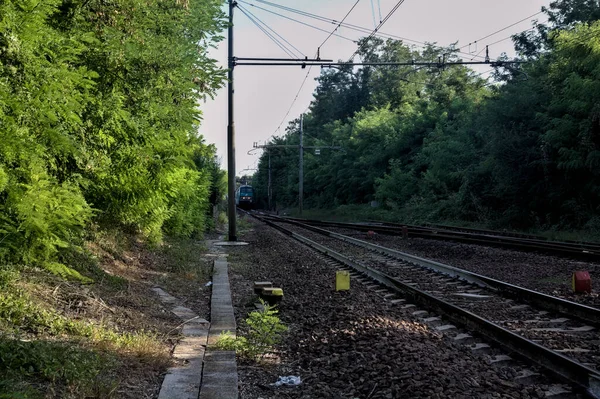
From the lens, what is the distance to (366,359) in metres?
5.79

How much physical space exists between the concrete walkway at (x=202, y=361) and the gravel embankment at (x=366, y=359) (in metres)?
0.18

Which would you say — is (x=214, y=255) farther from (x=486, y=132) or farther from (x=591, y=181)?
(x=486, y=132)

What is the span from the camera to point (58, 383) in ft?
15.2

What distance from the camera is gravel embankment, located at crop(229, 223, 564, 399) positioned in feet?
16.0

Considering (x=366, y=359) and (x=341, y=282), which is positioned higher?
(x=341, y=282)

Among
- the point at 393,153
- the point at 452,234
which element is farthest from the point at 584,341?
the point at 393,153

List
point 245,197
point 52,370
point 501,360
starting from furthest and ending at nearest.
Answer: point 245,197 → point 501,360 → point 52,370

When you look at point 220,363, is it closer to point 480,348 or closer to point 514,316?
point 480,348

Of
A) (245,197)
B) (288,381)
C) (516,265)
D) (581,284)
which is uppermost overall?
(245,197)

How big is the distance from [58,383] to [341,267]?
10138mm

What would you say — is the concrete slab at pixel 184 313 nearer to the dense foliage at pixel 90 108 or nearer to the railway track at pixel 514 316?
the dense foliage at pixel 90 108

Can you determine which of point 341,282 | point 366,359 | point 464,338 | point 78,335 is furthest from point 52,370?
point 341,282

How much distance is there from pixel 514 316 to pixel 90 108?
690cm

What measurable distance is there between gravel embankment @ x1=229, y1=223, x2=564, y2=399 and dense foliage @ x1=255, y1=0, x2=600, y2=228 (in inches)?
481
